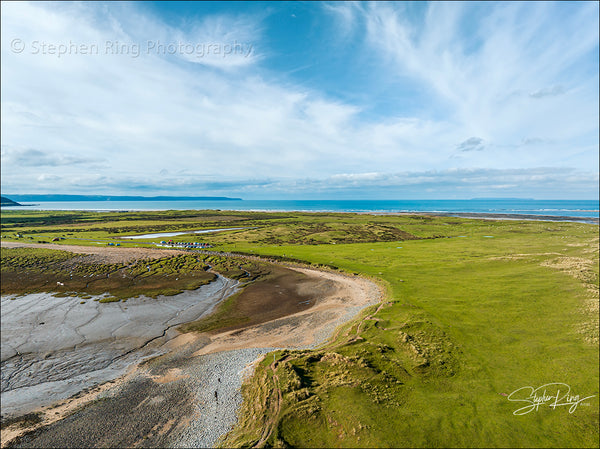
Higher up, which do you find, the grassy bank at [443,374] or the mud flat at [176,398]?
the grassy bank at [443,374]

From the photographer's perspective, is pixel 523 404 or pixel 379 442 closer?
pixel 379 442

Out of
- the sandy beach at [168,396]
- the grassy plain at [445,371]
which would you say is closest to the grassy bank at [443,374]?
the grassy plain at [445,371]

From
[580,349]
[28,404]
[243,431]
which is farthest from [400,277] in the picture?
[28,404]

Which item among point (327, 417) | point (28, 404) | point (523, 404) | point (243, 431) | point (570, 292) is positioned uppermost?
point (570, 292)

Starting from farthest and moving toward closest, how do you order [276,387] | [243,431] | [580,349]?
[580,349] < [276,387] < [243,431]

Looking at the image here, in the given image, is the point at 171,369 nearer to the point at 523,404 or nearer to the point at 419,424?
the point at 419,424
